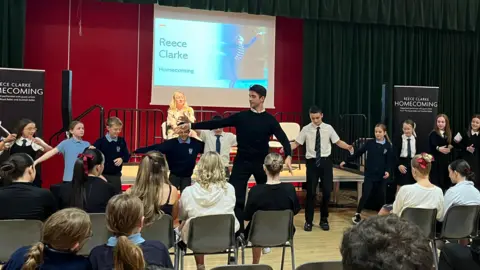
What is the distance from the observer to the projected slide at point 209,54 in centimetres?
860

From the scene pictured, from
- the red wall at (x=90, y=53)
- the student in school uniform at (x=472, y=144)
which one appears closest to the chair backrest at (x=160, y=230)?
the student in school uniform at (x=472, y=144)

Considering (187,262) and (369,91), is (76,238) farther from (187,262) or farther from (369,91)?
(369,91)

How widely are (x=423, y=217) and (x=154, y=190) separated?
220 centimetres

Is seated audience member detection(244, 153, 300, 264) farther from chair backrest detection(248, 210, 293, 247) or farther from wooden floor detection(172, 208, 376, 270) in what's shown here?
wooden floor detection(172, 208, 376, 270)

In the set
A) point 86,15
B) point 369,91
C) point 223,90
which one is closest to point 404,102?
point 369,91

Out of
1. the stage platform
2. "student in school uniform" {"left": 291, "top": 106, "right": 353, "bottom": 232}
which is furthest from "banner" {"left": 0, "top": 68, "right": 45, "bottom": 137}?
"student in school uniform" {"left": 291, "top": 106, "right": 353, "bottom": 232}

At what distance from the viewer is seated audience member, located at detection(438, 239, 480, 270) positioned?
2.59m

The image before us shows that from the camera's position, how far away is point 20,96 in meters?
6.49

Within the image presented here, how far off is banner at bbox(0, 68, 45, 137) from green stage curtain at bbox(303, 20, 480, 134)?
16.8 ft

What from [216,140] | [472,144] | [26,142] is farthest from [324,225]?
[26,142]

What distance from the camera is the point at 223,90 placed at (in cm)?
902

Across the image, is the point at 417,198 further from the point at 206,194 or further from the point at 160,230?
the point at 160,230

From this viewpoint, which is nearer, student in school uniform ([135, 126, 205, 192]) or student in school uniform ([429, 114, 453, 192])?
student in school uniform ([135, 126, 205, 192])

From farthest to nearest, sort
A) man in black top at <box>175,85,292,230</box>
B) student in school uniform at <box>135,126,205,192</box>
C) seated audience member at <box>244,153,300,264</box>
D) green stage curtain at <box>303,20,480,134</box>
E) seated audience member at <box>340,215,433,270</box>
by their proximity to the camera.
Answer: green stage curtain at <box>303,20,480,134</box>, student in school uniform at <box>135,126,205,192</box>, man in black top at <box>175,85,292,230</box>, seated audience member at <box>244,153,300,264</box>, seated audience member at <box>340,215,433,270</box>
